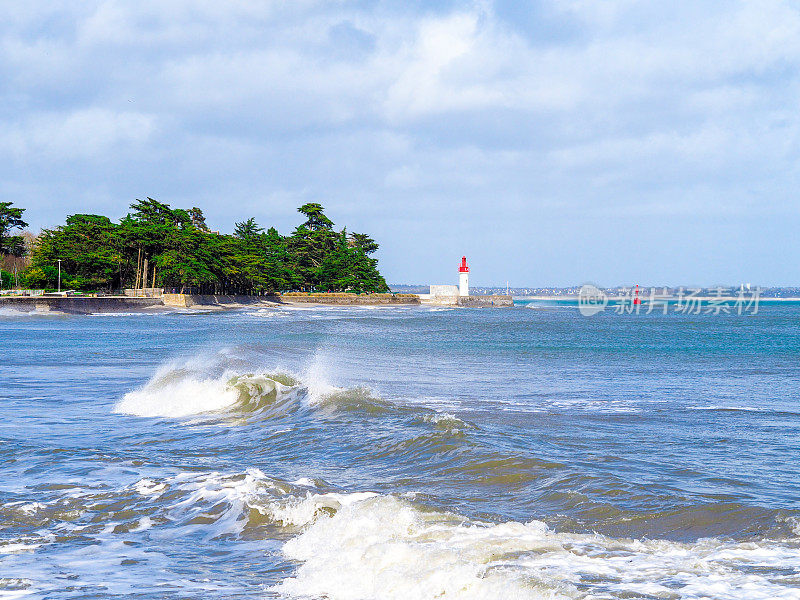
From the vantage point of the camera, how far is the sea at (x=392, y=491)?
17.3ft

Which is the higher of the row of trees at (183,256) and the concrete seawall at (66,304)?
the row of trees at (183,256)

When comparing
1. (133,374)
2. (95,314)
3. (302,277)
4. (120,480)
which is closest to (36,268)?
(95,314)

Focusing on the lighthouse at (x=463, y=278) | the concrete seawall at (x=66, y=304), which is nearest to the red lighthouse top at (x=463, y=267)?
the lighthouse at (x=463, y=278)

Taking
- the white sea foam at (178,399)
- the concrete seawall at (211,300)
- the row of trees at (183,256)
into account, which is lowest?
the white sea foam at (178,399)

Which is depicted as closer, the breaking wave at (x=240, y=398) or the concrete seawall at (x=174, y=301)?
the breaking wave at (x=240, y=398)

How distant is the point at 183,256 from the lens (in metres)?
84.2

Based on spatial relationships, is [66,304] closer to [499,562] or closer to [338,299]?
[338,299]

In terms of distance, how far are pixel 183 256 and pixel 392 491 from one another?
80157 millimetres

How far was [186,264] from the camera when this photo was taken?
273 ft

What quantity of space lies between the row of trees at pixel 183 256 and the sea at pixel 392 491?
228 ft

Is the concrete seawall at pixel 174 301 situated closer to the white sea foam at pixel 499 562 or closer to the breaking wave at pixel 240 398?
the breaking wave at pixel 240 398

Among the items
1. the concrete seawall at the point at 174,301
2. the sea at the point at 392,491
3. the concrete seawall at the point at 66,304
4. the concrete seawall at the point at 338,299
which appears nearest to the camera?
the sea at the point at 392,491

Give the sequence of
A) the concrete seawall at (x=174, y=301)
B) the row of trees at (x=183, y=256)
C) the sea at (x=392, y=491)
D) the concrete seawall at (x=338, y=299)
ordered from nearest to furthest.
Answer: the sea at (x=392, y=491)
the concrete seawall at (x=174, y=301)
the row of trees at (x=183, y=256)
the concrete seawall at (x=338, y=299)

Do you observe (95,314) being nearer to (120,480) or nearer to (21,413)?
(21,413)
